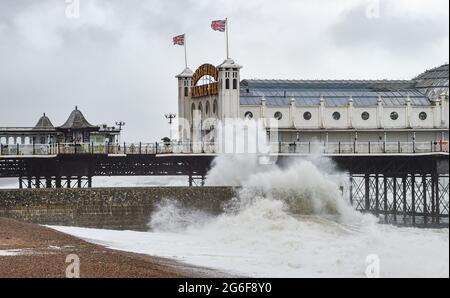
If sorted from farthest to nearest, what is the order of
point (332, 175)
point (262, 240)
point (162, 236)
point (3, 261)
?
point (332, 175)
point (162, 236)
point (262, 240)
point (3, 261)

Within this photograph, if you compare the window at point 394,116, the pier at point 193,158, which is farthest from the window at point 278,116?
the window at point 394,116

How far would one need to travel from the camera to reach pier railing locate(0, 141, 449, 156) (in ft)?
207

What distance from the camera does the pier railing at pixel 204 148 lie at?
2482 inches

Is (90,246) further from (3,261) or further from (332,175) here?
(332,175)

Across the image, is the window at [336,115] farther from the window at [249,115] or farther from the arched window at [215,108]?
the arched window at [215,108]

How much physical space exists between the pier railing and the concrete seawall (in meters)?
11.0

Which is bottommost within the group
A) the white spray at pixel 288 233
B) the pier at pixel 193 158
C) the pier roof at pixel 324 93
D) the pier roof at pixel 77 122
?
the white spray at pixel 288 233

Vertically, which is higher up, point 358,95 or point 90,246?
point 358,95

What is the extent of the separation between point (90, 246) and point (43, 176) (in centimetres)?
2701

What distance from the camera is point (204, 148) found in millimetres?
63875

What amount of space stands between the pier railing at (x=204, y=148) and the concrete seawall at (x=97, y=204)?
36.2ft

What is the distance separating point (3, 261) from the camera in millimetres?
33156
